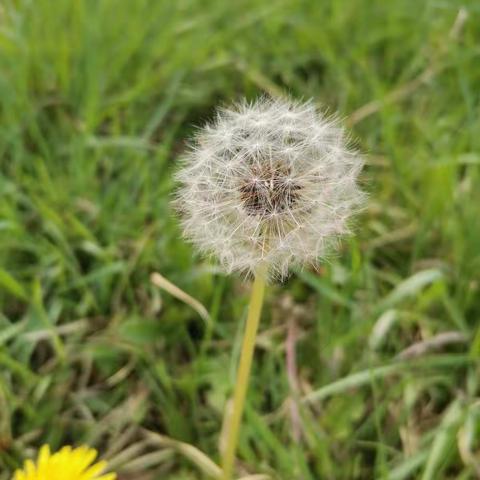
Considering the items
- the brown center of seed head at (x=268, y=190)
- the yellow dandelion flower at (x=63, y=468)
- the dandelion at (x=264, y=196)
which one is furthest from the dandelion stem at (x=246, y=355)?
the yellow dandelion flower at (x=63, y=468)

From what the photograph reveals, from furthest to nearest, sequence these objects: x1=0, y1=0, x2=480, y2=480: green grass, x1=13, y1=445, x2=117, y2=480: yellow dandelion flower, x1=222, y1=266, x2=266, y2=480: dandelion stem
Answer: x1=0, y1=0, x2=480, y2=480: green grass → x1=13, y1=445, x2=117, y2=480: yellow dandelion flower → x1=222, y1=266, x2=266, y2=480: dandelion stem

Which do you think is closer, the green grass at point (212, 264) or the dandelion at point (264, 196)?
the dandelion at point (264, 196)

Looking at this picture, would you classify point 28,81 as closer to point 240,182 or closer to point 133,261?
point 133,261

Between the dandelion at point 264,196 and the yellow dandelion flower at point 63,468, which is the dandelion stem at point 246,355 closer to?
the dandelion at point 264,196

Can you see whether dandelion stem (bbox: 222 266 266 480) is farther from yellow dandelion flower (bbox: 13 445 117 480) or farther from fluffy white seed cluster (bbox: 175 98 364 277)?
yellow dandelion flower (bbox: 13 445 117 480)

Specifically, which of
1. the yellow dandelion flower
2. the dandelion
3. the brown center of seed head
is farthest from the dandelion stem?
the yellow dandelion flower

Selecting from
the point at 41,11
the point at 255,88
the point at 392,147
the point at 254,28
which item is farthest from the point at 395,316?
the point at 41,11

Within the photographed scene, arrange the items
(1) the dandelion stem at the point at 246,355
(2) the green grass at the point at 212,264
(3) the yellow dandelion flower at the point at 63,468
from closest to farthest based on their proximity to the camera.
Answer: (1) the dandelion stem at the point at 246,355
(3) the yellow dandelion flower at the point at 63,468
(2) the green grass at the point at 212,264

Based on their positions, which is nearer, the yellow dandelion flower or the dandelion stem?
the dandelion stem

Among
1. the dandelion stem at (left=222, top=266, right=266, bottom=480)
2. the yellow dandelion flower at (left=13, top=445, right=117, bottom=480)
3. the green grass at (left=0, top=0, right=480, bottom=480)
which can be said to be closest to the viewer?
the dandelion stem at (left=222, top=266, right=266, bottom=480)
